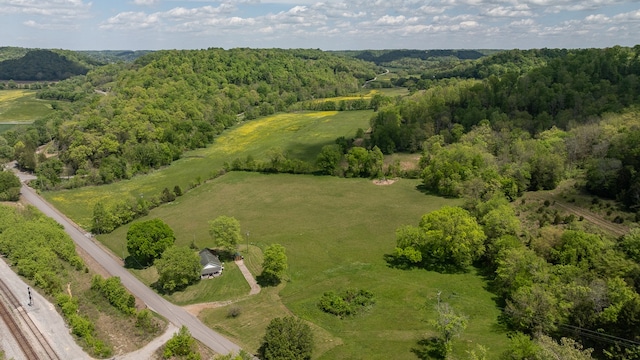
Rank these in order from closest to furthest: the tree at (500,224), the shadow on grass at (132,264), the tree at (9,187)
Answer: the tree at (500,224) < the shadow on grass at (132,264) < the tree at (9,187)

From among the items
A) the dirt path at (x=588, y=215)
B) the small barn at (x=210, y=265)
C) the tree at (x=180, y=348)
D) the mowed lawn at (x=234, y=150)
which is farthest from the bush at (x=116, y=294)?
the dirt path at (x=588, y=215)

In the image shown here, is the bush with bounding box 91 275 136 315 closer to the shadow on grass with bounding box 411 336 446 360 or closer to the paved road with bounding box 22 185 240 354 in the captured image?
the paved road with bounding box 22 185 240 354

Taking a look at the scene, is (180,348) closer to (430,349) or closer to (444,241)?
(430,349)

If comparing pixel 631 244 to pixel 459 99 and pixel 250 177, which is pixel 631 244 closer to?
pixel 250 177

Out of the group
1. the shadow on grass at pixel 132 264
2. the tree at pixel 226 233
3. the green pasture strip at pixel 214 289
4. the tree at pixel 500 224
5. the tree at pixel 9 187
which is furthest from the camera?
the tree at pixel 9 187

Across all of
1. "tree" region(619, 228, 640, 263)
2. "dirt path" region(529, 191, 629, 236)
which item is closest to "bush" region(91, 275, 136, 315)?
"tree" region(619, 228, 640, 263)

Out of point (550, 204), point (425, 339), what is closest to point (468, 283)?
point (425, 339)

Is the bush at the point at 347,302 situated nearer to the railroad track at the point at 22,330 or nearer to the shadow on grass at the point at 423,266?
the shadow on grass at the point at 423,266
